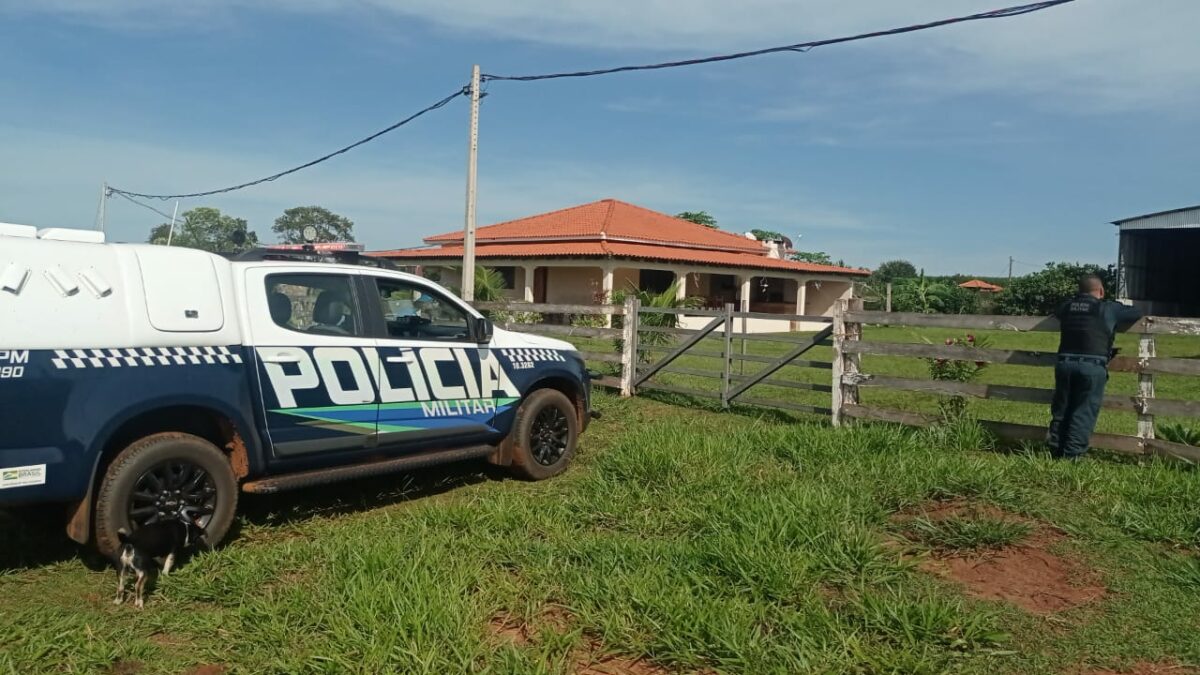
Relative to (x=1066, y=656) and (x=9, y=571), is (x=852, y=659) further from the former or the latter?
(x=9, y=571)

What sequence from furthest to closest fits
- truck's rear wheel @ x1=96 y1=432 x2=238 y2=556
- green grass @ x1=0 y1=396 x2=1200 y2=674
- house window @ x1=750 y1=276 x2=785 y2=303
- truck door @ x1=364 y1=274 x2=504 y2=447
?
house window @ x1=750 y1=276 x2=785 y2=303, truck door @ x1=364 y1=274 x2=504 y2=447, truck's rear wheel @ x1=96 y1=432 x2=238 y2=556, green grass @ x1=0 y1=396 x2=1200 y2=674

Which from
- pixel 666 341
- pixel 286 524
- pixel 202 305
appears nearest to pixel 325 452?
pixel 286 524

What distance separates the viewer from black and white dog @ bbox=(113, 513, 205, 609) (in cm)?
451

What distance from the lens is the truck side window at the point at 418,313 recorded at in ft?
21.3

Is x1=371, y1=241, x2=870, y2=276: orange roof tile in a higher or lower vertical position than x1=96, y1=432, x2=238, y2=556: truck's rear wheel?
higher

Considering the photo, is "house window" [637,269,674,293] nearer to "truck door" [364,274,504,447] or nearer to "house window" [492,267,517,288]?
"house window" [492,267,517,288]

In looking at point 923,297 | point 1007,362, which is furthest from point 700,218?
point 1007,362

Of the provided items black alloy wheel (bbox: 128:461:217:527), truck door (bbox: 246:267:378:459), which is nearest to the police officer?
truck door (bbox: 246:267:378:459)

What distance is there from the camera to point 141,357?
4.87m

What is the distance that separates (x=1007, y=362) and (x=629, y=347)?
513 centimetres

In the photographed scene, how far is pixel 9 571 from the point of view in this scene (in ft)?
16.4

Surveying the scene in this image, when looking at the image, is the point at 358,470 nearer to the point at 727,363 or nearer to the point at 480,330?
the point at 480,330

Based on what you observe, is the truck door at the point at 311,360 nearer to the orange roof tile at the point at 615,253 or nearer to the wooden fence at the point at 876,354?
the wooden fence at the point at 876,354

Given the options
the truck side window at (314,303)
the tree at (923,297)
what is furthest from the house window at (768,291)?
the truck side window at (314,303)
